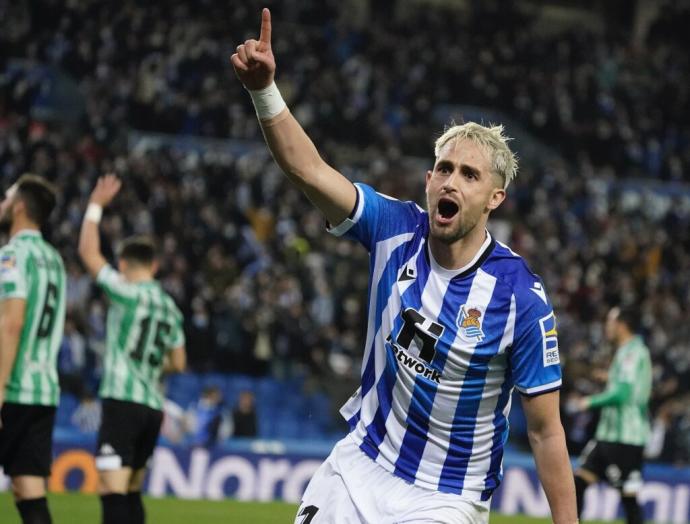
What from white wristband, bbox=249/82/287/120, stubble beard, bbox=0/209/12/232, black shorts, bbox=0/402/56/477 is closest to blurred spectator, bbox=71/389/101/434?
stubble beard, bbox=0/209/12/232

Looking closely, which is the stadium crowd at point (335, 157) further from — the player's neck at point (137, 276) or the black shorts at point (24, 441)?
the black shorts at point (24, 441)

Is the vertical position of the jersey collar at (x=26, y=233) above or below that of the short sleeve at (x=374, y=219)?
below

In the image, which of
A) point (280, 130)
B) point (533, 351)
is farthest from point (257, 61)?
point (533, 351)

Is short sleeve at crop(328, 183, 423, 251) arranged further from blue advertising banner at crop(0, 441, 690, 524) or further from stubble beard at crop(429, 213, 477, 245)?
blue advertising banner at crop(0, 441, 690, 524)

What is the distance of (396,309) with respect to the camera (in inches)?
156

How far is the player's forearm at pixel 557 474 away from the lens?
3.89 metres

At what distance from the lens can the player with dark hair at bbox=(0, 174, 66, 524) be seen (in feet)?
19.3

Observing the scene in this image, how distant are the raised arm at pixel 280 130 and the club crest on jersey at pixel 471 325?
0.57 metres

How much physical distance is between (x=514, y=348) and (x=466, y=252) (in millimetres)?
375

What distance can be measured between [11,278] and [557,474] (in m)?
3.20

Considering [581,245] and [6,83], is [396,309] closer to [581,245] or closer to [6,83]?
[6,83]

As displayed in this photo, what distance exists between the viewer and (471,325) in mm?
3906

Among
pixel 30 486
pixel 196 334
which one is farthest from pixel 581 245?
pixel 30 486

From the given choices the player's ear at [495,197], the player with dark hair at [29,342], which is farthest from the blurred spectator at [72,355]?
the player's ear at [495,197]
